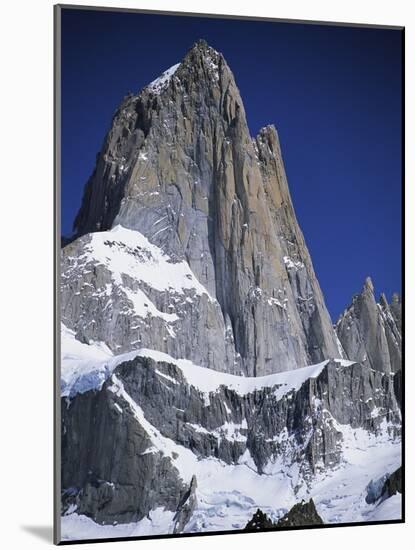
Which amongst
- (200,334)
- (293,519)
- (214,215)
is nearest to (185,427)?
(200,334)

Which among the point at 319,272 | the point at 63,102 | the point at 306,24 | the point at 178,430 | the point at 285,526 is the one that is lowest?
the point at 285,526

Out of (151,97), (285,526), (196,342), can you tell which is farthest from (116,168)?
(285,526)

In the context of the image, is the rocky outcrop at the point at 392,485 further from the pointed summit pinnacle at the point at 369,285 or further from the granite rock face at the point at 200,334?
the pointed summit pinnacle at the point at 369,285

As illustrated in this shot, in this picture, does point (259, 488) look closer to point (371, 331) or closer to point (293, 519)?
point (293, 519)

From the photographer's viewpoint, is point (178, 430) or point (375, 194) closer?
point (178, 430)

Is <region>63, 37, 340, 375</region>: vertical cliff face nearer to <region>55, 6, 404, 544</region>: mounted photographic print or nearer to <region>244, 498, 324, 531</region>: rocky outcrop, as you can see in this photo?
<region>55, 6, 404, 544</region>: mounted photographic print

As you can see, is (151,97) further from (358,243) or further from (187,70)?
(358,243)
